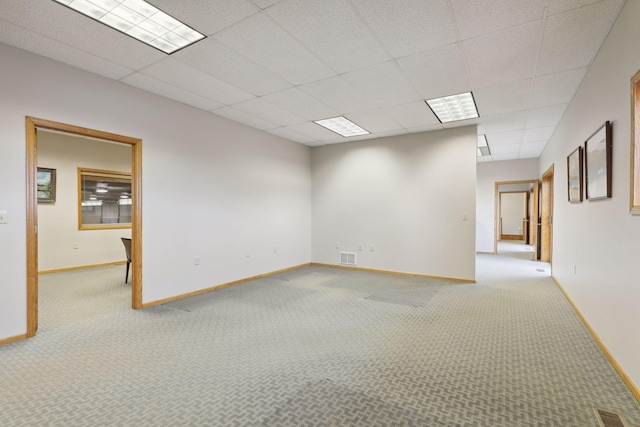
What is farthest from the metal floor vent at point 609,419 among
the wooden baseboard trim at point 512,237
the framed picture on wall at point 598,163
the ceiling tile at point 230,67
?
the wooden baseboard trim at point 512,237

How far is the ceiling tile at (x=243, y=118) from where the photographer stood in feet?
14.8

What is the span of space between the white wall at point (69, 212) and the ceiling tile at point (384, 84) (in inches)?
231

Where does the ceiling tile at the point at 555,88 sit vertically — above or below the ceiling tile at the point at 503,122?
above

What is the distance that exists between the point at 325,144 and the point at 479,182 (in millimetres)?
5209

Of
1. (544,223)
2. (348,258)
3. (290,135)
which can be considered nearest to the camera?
(290,135)

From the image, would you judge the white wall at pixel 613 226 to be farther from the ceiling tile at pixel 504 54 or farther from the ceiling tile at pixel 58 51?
the ceiling tile at pixel 58 51

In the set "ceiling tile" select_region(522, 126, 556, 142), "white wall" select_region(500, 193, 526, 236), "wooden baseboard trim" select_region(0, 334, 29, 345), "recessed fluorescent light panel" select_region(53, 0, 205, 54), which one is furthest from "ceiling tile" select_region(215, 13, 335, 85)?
"white wall" select_region(500, 193, 526, 236)

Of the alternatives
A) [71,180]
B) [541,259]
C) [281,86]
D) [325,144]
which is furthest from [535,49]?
[71,180]

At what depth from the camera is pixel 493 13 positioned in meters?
2.27

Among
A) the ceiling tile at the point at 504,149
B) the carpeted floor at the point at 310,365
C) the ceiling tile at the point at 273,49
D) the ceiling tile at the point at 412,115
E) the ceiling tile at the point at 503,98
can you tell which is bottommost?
the carpeted floor at the point at 310,365

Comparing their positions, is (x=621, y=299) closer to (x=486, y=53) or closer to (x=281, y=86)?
(x=486, y=53)

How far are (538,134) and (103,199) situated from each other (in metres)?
9.03

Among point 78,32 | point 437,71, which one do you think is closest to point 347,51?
point 437,71

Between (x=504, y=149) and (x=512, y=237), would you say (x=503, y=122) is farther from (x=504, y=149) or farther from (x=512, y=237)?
(x=512, y=237)
